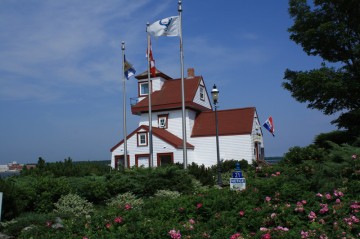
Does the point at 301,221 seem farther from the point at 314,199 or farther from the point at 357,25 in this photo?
the point at 357,25

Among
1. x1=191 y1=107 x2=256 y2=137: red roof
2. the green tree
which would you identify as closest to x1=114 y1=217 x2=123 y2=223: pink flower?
the green tree

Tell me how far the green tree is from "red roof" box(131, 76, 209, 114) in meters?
12.7

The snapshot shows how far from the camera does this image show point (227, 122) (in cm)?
3541

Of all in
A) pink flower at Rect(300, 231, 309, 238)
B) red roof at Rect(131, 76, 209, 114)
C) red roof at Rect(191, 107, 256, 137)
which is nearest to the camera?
pink flower at Rect(300, 231, 309, 238)

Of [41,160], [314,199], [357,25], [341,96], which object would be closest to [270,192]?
[314,199]

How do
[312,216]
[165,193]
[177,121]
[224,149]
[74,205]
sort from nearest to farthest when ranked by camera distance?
[312,216]
[74,205]
[165,193]
[224,149]
[177,121]

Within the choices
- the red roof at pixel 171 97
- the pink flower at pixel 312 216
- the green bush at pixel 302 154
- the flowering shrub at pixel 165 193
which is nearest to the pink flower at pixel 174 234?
the pink flower at pixel 312 216

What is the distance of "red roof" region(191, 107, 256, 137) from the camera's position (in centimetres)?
3406

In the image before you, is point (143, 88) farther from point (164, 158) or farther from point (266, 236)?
point (266, 236)

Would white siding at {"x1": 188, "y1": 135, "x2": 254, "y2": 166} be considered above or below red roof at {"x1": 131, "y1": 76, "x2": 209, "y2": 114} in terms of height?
below

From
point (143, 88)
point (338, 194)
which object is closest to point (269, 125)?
point (143, 88)

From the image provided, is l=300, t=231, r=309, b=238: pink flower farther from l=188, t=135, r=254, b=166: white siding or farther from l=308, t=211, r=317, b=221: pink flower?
l=188, t=135, r=254, b=166: white siding

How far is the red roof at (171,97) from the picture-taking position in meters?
35.5

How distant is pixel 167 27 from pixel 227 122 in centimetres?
1455
